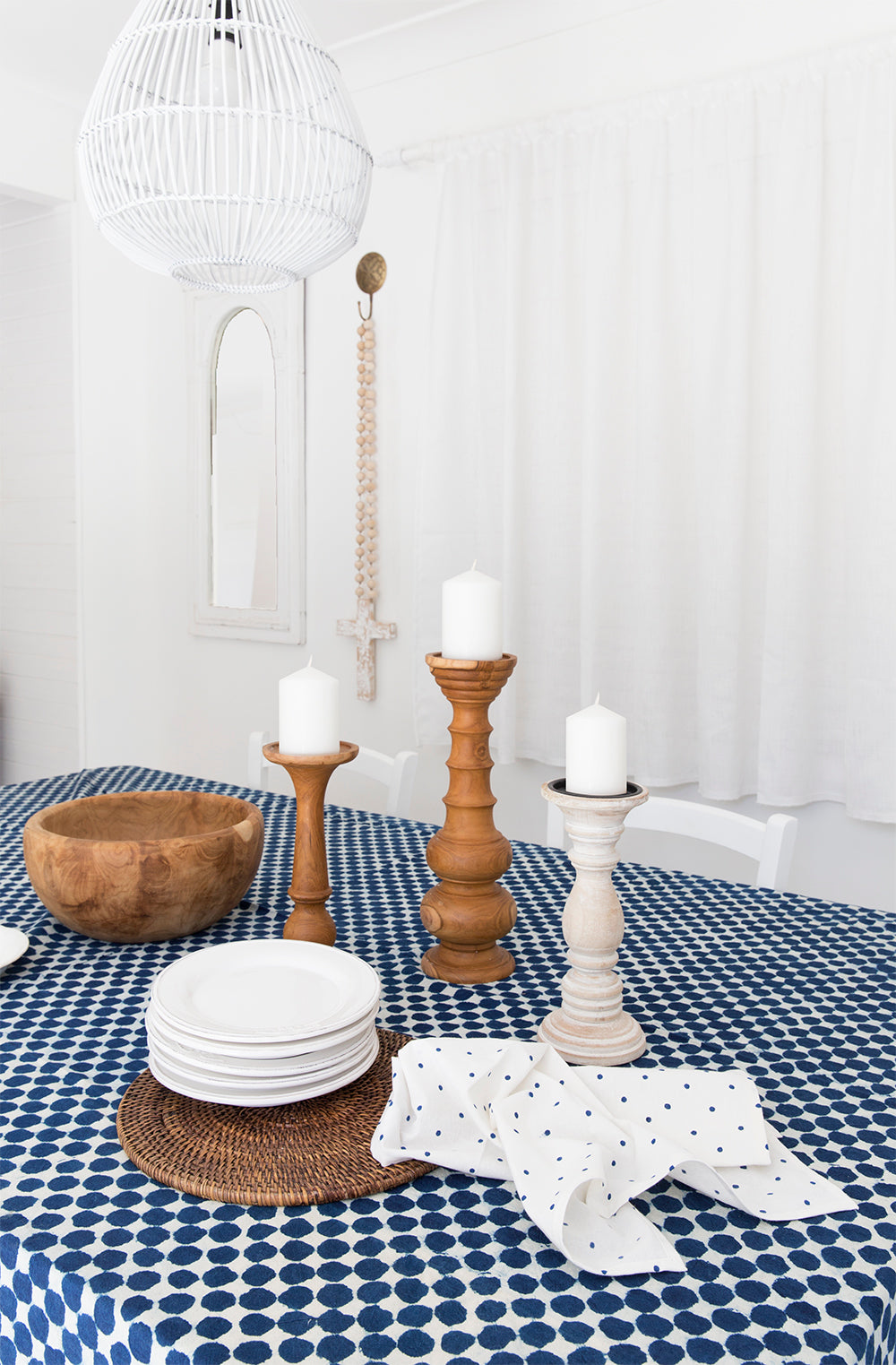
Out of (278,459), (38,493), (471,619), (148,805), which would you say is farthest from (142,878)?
(38,493)

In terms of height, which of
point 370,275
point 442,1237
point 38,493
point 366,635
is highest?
point 370,275

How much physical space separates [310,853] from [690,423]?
1733mm

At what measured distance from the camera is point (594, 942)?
36.4 inches

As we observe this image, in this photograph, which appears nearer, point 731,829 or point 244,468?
point 731,829

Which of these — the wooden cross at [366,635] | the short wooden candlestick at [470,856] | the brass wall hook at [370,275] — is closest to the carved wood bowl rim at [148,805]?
the short wooden candlestick at [470,856]

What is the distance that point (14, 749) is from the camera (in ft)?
12.8

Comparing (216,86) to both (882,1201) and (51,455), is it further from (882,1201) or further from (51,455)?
(51,455)

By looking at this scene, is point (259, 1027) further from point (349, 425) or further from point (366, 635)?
point (349, 425)

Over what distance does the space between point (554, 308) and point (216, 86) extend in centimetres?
133

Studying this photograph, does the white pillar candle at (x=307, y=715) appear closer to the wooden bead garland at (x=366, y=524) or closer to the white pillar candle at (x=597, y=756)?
the white pillar candle at (x=597, y=756)

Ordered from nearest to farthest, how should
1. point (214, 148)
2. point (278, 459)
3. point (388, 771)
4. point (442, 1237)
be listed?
Result: point (442, 1237) → point (214, 148) → point (388, 771) → point (278, 459)

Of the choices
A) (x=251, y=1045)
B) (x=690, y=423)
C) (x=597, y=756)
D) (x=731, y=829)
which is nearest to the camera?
(x=251, y=1045)

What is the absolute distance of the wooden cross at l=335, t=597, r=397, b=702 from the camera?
10.0 ft

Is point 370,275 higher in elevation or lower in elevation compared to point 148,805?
higher
